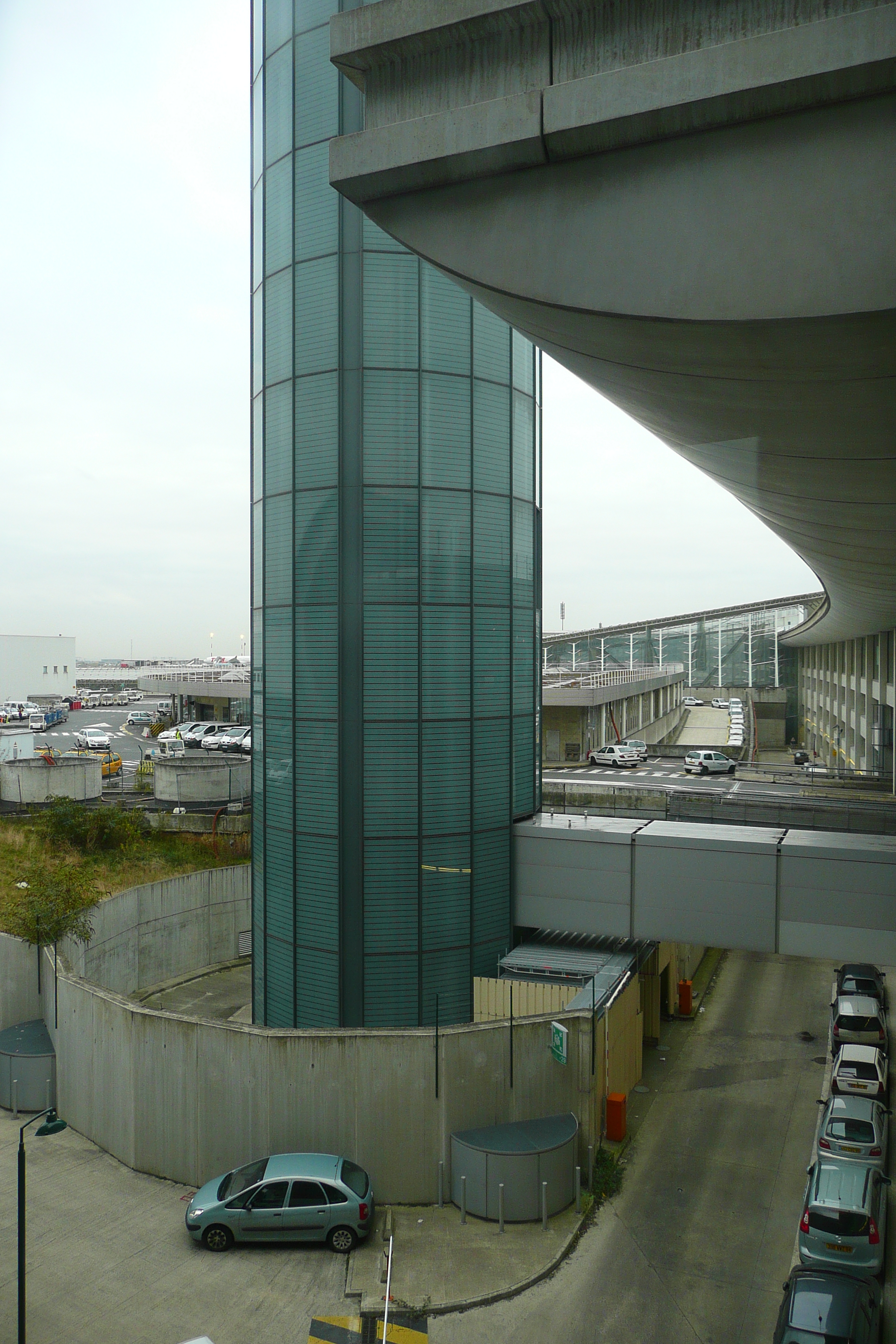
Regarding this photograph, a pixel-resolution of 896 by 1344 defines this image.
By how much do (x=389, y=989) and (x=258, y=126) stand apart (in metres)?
16.9

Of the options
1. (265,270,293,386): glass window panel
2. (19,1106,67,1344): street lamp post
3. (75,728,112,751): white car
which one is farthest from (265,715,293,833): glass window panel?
(75,728,112,751): white car

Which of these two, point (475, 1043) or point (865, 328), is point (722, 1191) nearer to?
point (475, 1043)

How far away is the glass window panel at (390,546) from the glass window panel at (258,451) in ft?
9.24

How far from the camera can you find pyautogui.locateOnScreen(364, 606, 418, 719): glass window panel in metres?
16.2

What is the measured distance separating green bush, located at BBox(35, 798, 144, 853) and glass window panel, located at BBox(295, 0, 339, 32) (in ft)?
65.9

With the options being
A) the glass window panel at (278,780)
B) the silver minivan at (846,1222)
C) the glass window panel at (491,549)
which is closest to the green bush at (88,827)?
the glass window panel at (278,780)

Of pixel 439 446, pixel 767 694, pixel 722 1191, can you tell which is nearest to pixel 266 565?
pixel 439 446

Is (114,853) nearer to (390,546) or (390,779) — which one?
(390,779)

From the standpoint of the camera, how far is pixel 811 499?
490 inches

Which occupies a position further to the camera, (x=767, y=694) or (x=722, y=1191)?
(x=767, y=694)

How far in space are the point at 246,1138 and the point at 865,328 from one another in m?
13.0

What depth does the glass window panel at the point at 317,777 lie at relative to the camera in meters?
16.4

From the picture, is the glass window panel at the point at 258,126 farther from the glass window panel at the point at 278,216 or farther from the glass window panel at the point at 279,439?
the glass window panel at the point at 279,439

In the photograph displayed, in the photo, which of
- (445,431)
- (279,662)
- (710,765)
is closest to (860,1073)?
(279,662)
